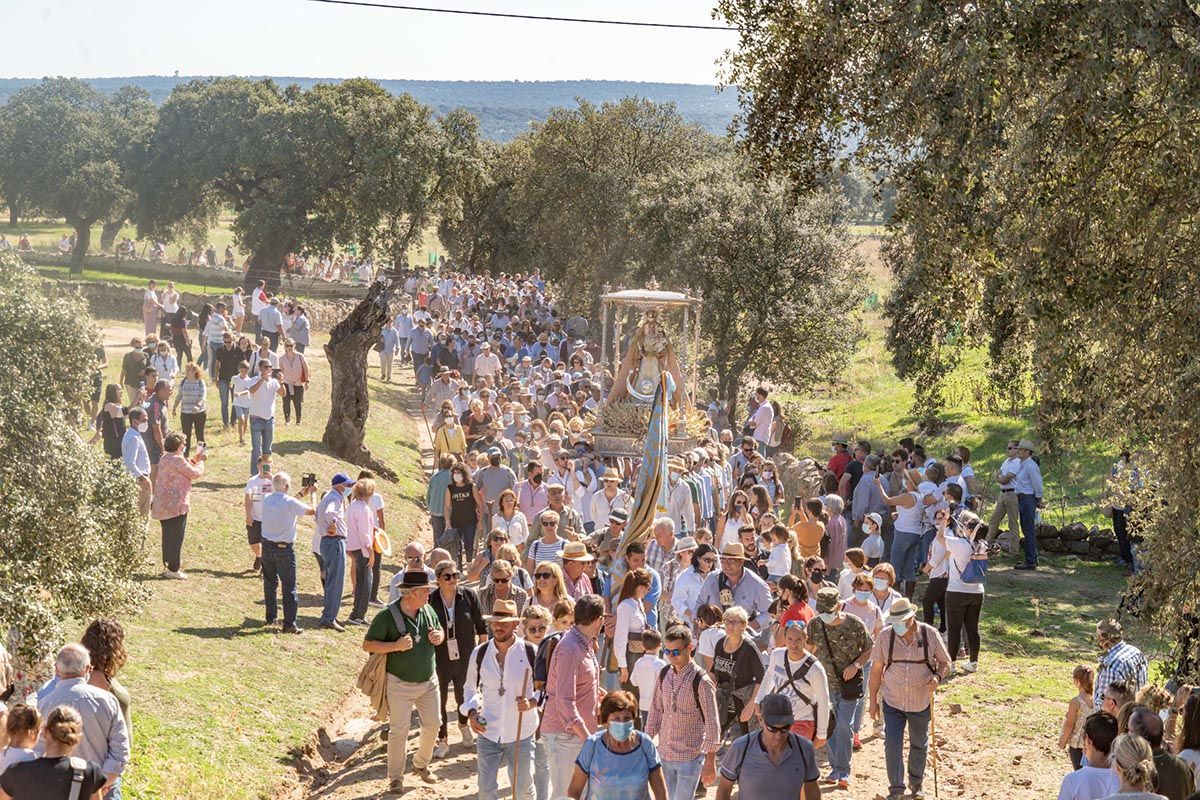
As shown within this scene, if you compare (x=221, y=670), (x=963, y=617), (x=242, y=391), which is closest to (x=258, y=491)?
(x=221, y=670)

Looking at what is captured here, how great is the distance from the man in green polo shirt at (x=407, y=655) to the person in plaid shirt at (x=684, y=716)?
7.85 feet

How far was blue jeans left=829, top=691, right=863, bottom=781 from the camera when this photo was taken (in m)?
11.1

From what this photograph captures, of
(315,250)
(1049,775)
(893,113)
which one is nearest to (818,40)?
(893,113)

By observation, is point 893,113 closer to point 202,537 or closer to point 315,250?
point 202,537

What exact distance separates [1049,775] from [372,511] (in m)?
7.63

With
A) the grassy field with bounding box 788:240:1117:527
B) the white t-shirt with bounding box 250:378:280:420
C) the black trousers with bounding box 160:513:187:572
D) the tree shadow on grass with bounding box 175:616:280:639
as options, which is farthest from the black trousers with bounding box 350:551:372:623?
the grassy field with bounding box 788:240:1117:527

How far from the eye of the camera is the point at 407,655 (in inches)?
428

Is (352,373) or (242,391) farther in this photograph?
(352,373)

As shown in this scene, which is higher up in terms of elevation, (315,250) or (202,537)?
(315,250)

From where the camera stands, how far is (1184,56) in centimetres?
852

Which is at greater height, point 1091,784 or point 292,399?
point 292,399

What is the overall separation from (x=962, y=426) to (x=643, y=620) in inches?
980

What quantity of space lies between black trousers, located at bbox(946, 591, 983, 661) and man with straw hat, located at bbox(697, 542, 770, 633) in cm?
375

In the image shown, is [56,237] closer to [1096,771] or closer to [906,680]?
[906,680]
